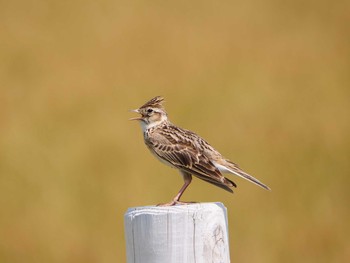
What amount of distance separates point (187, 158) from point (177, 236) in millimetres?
2797

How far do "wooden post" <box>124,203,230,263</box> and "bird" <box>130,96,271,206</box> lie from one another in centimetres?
204

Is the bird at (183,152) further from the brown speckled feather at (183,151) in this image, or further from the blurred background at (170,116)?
the blurred background at (170,116)

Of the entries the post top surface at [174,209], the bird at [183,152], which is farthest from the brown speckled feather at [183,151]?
the post top surface at [174,209]

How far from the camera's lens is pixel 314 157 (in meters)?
16.2

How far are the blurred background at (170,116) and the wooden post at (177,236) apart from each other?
8.40 metres

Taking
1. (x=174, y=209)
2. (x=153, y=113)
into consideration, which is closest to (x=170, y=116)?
(x=153, y=113)

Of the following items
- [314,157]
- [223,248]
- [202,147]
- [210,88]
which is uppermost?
[210,88]

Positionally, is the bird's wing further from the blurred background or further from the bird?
the blurred background

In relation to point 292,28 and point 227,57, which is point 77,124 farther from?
point 292,28

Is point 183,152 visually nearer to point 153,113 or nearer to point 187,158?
point 187,158

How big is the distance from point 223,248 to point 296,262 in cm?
874

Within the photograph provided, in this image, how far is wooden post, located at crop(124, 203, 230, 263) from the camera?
5664 millimetres

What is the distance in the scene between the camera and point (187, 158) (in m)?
8.41

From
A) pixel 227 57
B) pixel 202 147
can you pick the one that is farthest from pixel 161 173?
pixel 202 147
